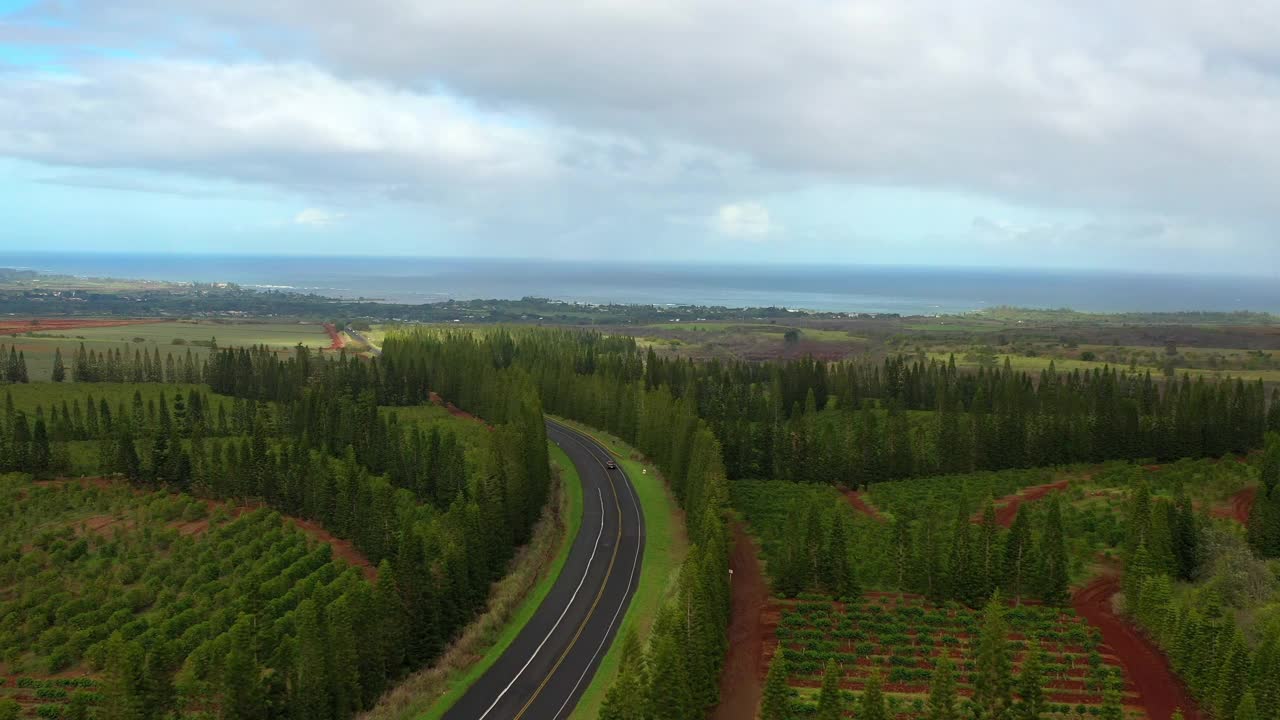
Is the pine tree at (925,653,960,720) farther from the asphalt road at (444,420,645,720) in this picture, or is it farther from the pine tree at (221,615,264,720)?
the pine tree at (221,615,264,720)

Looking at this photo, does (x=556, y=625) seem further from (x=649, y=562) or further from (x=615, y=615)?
(x=649, y=562)

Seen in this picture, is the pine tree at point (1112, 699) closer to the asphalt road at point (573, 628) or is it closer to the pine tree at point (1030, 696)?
the pine tree at point (1030, 696)

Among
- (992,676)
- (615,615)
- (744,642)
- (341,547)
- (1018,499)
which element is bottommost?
(341,547)

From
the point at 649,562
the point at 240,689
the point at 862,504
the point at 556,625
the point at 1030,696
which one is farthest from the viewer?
the point at 862,504

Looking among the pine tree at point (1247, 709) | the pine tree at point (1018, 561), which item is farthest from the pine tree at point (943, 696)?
the pine tree at point (1018, 561)

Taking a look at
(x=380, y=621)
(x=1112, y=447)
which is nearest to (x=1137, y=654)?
(x=380, y=621)

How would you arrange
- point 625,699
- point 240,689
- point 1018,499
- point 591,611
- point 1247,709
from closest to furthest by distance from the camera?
point 1247,709 → point 625,699 → point 240,689 → point 591,611 → point 1018,499

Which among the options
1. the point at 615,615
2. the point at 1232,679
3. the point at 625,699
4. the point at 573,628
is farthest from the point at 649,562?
the point at 1232,679
